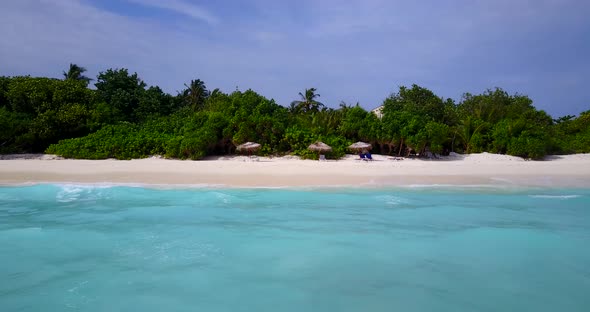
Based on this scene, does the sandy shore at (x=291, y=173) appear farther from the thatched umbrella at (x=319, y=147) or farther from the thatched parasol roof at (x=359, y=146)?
the thatched parasol roof at (x=359, y=146)

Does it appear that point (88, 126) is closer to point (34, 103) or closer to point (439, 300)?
point (34, 103)

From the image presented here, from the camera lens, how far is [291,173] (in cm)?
1495

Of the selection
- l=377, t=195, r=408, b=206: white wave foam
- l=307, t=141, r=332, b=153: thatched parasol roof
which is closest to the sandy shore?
l=377, t=195, r=408, b=206: white wave foam

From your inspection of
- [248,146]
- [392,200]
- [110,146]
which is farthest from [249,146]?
[392,200]

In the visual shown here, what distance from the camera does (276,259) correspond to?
565 cm

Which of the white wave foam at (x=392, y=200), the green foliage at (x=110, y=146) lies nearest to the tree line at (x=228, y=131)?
the green foliage at (x=110, y=146)

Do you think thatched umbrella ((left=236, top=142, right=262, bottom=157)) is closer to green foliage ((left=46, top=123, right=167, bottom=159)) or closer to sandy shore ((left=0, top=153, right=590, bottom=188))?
sandy shore ((left=0, top=153, right=590, bottom=188))

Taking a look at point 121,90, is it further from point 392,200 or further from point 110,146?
point 392,200

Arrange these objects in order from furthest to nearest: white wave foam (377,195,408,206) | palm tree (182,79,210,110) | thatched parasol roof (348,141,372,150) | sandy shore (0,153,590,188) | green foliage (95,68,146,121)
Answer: palm tree (182,79,210,110)
green foliage (95,68,146,121)
thatched parasol roof (348,141,372,150)
sandy shore (0,153,590,188)
white wave foam (377,195,408,206)

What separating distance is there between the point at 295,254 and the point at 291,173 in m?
9.16

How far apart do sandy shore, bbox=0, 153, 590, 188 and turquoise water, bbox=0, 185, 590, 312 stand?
2.93 m

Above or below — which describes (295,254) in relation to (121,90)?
below

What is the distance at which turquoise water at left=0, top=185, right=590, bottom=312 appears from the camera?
4.22 meters

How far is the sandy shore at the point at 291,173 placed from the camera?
13.1 meters
